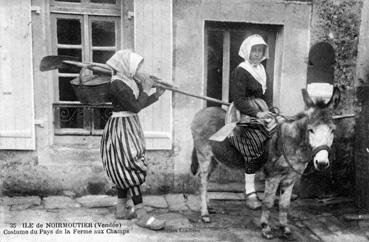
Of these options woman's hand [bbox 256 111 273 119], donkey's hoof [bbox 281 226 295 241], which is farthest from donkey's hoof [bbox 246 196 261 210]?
woman's hand [bbox 256 111 273 119]

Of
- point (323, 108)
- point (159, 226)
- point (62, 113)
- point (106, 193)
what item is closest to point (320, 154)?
point (323, 108)

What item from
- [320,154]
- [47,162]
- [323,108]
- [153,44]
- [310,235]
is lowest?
[310,235]

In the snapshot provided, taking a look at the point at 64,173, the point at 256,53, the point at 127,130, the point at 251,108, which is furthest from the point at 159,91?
the point at 64,173

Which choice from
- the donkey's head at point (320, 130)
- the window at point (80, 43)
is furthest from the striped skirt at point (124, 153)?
the donkey's head at point (320, 130)

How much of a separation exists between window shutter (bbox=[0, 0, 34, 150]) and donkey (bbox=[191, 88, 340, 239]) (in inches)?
85.5

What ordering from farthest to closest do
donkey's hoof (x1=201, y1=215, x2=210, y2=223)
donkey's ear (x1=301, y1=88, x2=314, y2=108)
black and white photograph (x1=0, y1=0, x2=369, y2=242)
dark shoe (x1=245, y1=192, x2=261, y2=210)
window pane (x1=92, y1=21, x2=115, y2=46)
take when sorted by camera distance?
window pane (x1=92, y1=21, x2=115, y2=46) < donkey's hoof (x1=201, y1=215, x2=210, y2=223) < dark shoe (x1=245, y1=192, x2=261, y2=210) < black and white photograph (x1=0, y1=0, x2=369, y2=242) < donkey's ear (x1=301, y1=88, x2=314, y2=108)

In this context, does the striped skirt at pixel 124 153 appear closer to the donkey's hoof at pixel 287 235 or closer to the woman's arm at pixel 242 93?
the woman's arm at pixel 242 93

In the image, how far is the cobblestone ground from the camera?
4.28 metres

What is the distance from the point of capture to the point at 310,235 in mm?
4695

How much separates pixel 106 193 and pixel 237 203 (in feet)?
6.03

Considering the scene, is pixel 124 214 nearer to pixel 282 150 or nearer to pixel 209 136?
pixel 209 136

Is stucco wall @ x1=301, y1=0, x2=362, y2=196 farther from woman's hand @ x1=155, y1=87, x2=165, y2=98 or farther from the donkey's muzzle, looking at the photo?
woman's hand @ x1=155, y1=87, x2=165, y2=98

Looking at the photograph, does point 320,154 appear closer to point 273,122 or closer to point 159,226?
point 273,122

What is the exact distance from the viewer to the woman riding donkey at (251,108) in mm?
4453
